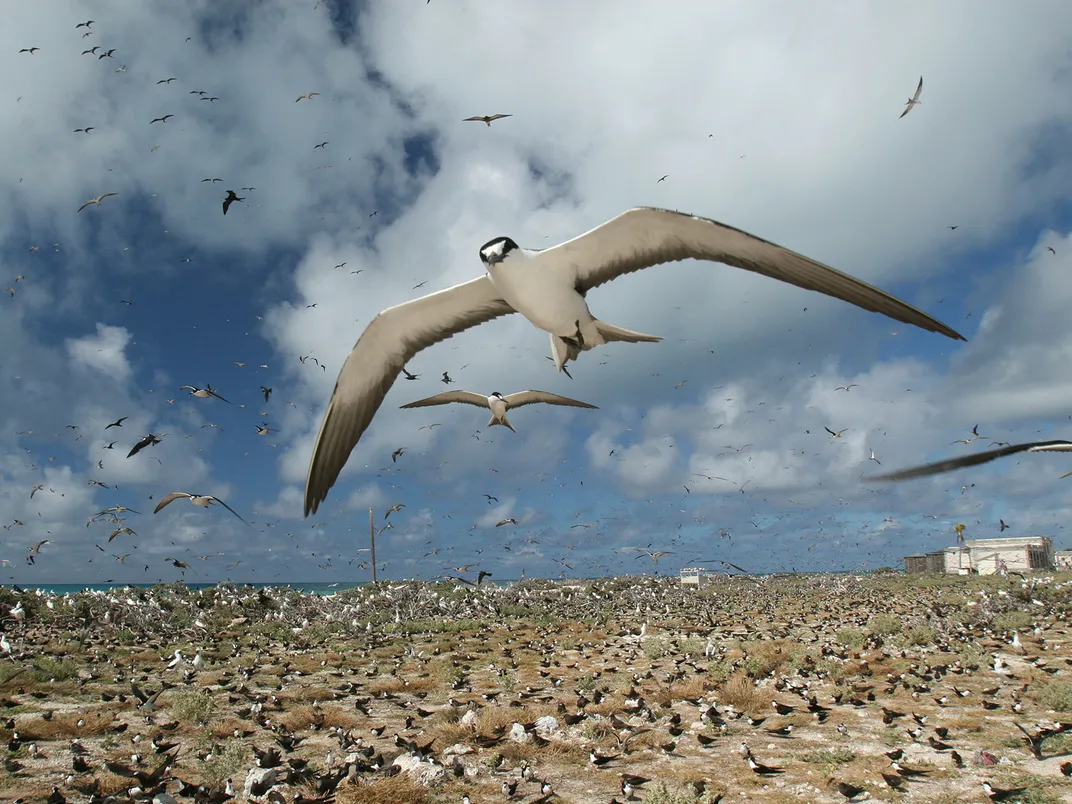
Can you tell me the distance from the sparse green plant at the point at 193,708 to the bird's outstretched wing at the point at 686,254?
7.10 m

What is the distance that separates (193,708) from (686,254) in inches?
316

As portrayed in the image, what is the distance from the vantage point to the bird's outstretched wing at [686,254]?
4.77 meters

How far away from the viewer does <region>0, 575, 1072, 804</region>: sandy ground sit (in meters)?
6.23

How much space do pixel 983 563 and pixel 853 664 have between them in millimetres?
36981

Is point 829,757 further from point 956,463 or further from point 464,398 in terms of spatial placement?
point 464,398

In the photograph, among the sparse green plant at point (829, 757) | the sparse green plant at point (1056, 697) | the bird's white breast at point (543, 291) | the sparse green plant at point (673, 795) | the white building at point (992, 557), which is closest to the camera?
the sparse green plant at point (673, 795)

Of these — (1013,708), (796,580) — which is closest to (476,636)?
(1013,708)

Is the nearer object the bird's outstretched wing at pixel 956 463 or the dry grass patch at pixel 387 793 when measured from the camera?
the bird's outstretched wing at pixel 956 463

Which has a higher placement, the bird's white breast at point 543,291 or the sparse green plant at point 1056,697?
the bird's white breast at point 543,291

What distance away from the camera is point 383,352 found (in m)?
7.34

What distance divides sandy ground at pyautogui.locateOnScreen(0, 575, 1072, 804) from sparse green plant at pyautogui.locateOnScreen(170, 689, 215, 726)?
0.03 meters

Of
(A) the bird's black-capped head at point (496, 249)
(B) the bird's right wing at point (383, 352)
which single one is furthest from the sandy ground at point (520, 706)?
(A) the bird's black-capped head at point (496, 249)

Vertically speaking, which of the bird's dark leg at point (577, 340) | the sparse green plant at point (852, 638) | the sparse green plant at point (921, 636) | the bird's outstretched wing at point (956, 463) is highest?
the bird's dark leg at point (577, 340)

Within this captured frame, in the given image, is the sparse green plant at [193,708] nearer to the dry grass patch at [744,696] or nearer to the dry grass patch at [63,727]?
the dry grass patch at [63,727]
